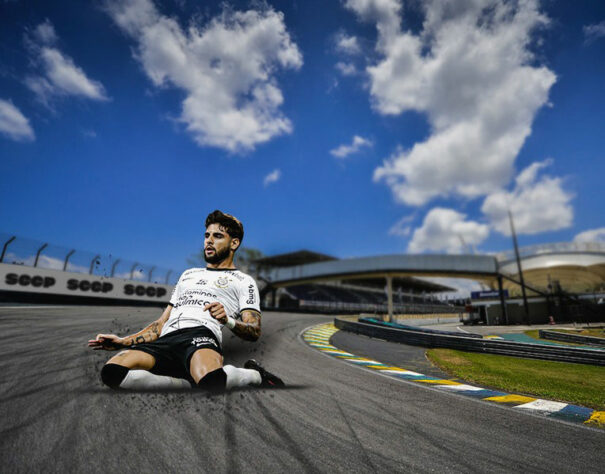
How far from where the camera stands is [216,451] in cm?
195

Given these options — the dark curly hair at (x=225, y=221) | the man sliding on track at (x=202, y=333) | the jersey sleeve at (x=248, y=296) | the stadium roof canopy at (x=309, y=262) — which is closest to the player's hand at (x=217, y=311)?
the man sliding on track at (x=202, y=333)

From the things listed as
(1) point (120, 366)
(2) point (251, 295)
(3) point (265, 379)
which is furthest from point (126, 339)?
(3) point (265, 379)

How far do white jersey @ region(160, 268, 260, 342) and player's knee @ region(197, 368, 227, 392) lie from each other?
0.52 m

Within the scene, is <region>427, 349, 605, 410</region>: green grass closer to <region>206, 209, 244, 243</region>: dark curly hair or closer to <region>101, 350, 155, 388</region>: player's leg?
<region>206, 209, 244, 243</region>: dark curly hair

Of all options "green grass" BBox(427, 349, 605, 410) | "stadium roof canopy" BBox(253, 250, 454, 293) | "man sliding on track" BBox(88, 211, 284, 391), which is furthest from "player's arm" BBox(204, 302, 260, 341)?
"stadium roof canopy" BBox(253, 250, 454, 293)

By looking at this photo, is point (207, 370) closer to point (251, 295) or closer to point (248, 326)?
point (248, 326)

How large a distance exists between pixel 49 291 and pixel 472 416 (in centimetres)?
2816

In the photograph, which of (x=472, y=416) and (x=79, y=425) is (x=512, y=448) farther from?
(x=79, y=425)

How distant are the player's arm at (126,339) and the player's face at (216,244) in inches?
30.4

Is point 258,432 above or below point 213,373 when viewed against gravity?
below

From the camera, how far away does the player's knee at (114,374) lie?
7.73 feet

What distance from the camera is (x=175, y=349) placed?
265 cm

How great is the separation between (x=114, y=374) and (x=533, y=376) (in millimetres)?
7454

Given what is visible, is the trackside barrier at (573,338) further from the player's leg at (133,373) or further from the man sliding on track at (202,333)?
the player's leg at (133,373)
